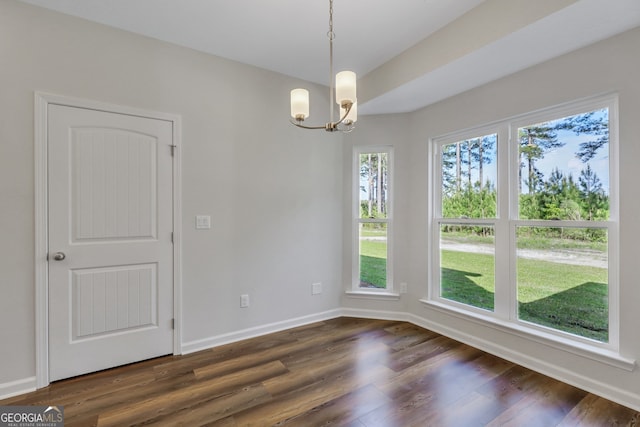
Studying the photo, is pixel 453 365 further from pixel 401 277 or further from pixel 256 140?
pixel 256 140

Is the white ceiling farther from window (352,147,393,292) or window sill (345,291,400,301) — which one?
window sill (345,291,400,301)

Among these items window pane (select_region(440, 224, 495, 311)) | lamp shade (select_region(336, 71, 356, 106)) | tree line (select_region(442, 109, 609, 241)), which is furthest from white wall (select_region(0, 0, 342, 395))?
lamp shade (select_region(336, 71, 356, 106))

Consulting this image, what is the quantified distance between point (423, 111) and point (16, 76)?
3533mm

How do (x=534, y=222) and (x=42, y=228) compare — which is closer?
(x=42, y=228)

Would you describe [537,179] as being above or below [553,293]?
above

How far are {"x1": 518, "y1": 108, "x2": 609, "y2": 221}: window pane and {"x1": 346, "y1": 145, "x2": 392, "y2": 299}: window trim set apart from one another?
132 centimetres

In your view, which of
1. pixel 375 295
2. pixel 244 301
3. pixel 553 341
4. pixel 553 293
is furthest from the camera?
pixel 375 295

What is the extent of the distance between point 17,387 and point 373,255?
3.24m

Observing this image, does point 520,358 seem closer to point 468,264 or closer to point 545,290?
point 545,290

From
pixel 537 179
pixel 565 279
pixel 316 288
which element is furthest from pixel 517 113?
pixel 316 288

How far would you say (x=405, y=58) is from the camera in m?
2.63

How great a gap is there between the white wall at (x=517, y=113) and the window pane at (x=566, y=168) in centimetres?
16

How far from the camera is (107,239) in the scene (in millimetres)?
2293

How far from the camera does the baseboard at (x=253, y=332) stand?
8.61 ft
